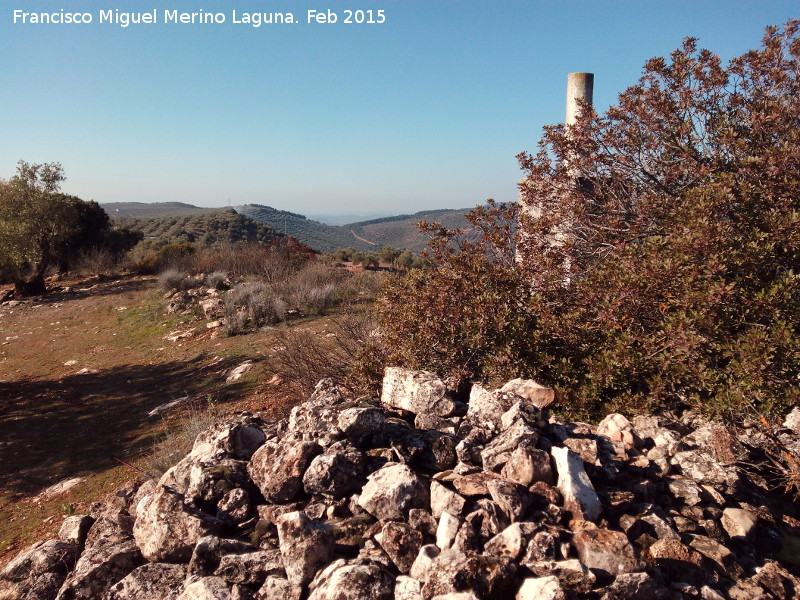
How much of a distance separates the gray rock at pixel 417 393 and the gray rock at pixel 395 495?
1.05 m

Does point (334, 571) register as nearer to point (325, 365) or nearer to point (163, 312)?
point (325, 365)

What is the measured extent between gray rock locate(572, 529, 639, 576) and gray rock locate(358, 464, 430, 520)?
0.80 m

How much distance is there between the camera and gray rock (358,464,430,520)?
274 cm

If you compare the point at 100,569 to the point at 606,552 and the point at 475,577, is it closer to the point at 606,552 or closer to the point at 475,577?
the point at 475,577

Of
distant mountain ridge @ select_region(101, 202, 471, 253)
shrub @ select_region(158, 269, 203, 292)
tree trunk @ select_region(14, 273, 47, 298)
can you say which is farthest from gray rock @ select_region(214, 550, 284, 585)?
distant mountain ridge @ select_region(101, 202, 471, 253)

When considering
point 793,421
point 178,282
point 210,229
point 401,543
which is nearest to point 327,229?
point 210,229

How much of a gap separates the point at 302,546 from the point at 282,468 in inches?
26.7

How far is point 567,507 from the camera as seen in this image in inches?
104

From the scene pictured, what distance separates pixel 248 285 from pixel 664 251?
→ 12.6m

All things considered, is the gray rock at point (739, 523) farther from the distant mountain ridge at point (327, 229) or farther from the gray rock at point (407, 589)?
the distant mountain ridge at point (327, 229)

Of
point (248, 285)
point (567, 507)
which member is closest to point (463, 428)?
point (567, 507)

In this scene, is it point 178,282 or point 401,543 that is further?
point 178,282

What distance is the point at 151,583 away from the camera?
2572 millimetres

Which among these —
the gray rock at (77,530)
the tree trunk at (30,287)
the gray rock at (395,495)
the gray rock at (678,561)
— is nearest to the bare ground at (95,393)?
the gray rock at (77,530)
